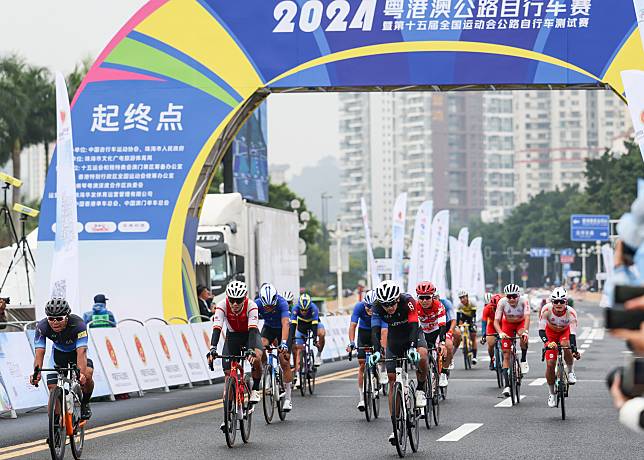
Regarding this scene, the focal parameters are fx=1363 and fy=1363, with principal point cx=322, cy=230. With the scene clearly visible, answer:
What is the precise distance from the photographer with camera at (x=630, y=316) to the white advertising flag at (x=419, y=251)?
38730 mm

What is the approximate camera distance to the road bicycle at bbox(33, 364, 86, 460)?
39.4 feet

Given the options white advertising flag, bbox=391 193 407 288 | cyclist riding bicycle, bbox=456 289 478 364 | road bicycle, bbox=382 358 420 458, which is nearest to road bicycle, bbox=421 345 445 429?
road bicycle, bbox=382 358 420 458

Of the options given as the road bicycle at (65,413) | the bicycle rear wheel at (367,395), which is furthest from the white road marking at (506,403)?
the road bicycle at (65,413)

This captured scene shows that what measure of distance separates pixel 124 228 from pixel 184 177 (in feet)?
5.17

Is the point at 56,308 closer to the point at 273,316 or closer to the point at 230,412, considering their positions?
the point at 230,412

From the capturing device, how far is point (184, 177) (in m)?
27.3

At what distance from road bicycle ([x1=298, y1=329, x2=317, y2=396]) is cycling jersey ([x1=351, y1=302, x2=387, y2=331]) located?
2018 millimetres

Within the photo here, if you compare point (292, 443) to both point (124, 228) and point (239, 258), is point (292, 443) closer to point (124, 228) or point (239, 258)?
point (124, 228)

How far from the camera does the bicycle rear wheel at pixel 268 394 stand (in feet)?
54.4

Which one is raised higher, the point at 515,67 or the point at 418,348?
the point at 515,67

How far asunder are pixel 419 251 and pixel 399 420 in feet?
103

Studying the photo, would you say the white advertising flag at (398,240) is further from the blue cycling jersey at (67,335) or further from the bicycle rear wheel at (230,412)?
the blue cycling jersey at (67,335)

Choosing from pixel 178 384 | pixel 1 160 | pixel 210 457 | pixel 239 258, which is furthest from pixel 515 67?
pixel 1 160

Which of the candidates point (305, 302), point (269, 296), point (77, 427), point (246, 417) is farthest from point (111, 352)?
point (77, 427)
